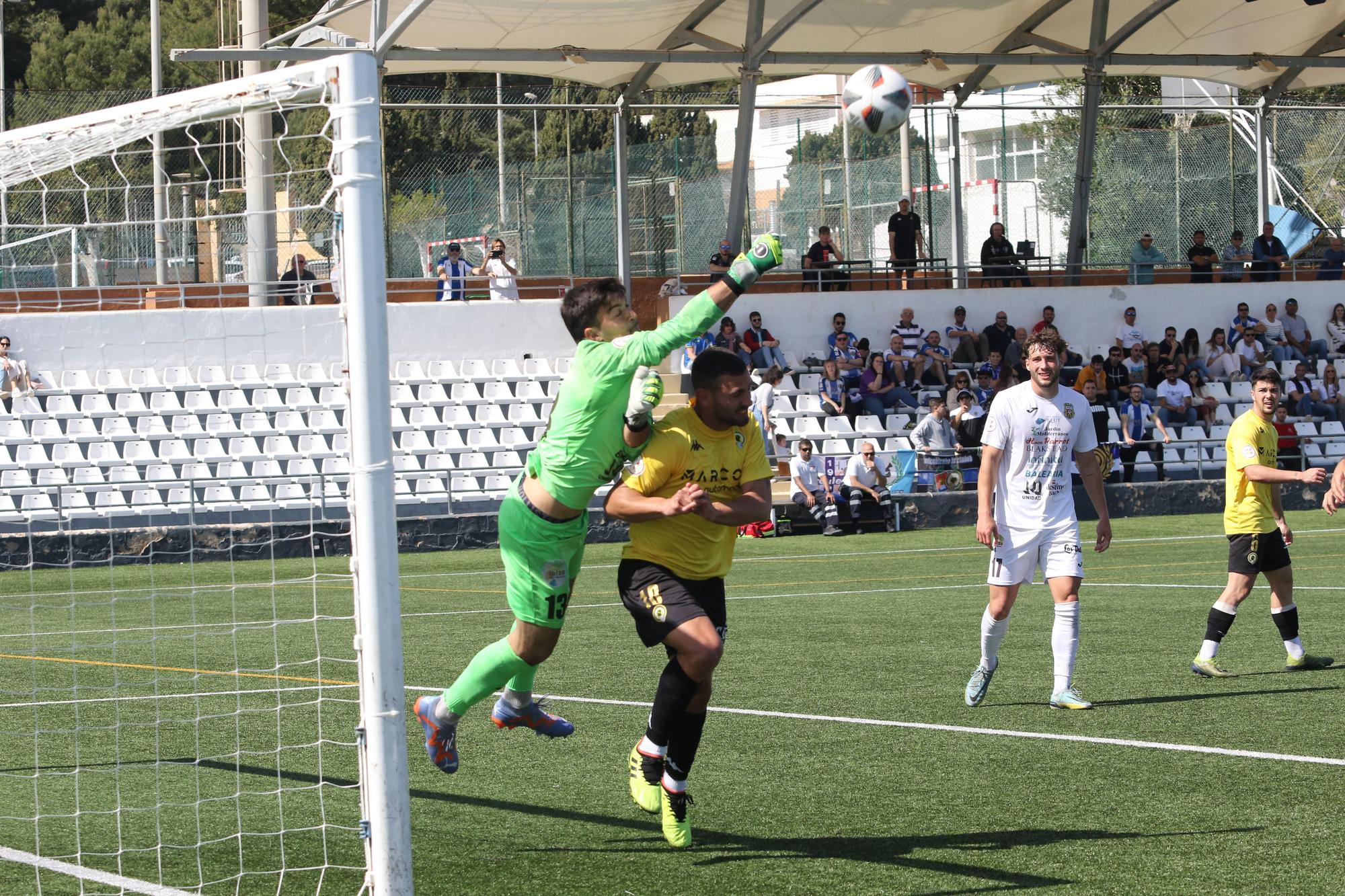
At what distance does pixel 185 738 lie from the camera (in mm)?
7891

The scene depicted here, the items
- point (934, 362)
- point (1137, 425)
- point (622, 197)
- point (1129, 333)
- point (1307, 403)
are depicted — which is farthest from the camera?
point (622, 197)

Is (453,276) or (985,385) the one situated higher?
(453,276)

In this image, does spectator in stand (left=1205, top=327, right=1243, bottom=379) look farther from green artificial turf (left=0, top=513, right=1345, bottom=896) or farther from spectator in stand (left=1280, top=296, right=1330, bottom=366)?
green artificial turf (left=0, top=513, right=1345, bottom=896)

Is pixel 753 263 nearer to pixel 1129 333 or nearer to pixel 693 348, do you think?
pixel 693 348

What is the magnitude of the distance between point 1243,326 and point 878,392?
710cm

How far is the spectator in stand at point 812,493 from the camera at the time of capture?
20391 mm

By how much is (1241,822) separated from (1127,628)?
579 cm

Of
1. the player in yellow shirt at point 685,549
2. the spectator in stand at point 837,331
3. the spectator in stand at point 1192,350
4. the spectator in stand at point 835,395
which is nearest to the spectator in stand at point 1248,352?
the spectator in stand at point 1192,350

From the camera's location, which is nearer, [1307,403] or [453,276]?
[1307,403]

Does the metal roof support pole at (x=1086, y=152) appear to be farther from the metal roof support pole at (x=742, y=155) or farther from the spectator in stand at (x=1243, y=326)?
the metal roof support pole at (x=742, y=155)

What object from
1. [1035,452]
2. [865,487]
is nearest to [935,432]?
[865,487]

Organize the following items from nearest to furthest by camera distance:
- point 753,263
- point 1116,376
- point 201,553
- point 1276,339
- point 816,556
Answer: point 753,263 < point 816,556 < point 201,553 < point 1116,376 < point 1276,339

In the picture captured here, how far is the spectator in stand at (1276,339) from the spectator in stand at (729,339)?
9.24 m

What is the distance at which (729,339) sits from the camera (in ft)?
75.6
